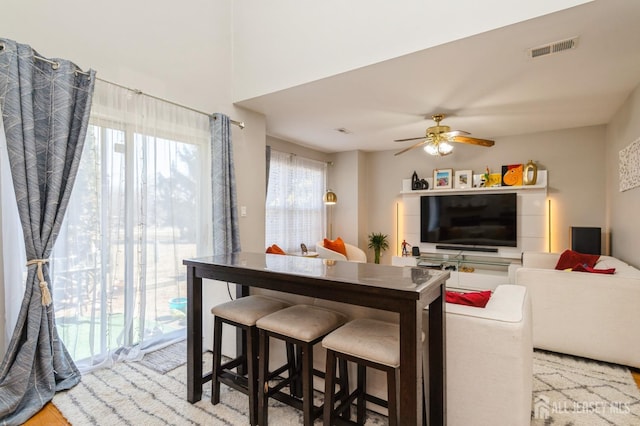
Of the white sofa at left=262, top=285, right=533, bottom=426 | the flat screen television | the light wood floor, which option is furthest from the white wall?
the flat screen television

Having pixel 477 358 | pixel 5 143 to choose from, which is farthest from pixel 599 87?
pixel 5 143

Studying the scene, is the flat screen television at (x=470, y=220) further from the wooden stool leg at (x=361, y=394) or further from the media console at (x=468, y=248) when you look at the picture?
the wooden stool leg at (x=361, y=394)

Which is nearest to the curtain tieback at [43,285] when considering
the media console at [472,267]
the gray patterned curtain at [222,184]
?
the gray patterned curtain at [222,184]

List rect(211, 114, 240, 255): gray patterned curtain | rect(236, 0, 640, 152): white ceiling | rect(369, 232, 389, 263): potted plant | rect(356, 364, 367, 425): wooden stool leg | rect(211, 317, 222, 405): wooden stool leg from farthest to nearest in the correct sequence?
rect(369, 232, 389, 263): potted plant → rect(211, 114, 240, 255): gray patterned curtain → rect(236, 0, 640, 152): white ceiling → rect(211, 317, 222, 405): wooden stool leg → rect(356, 364, 367, 425): wooden stool leg

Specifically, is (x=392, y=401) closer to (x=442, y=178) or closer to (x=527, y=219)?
(x=527, y=219)

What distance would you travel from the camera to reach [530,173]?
189 inches

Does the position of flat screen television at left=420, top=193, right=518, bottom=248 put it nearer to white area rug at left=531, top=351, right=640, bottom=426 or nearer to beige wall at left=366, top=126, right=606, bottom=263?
beige wall at left=366, top=126, right=606, bottom=263

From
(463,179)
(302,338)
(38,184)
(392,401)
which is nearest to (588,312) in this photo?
(392,401)

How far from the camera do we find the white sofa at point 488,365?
1.48 m

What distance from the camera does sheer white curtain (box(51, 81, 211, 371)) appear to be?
2354 millimetres

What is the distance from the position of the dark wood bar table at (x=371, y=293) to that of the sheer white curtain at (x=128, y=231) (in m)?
0.87

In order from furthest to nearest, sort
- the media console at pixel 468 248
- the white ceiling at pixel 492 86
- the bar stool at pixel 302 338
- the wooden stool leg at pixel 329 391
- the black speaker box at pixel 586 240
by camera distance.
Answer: the media console at pixel 468 248 → the black speaker box at pixel 586 240 → the white ceiling at pixel 492 86 → the bar stool at pixel 302 338 → the wooden stool leg at pixel 329 391

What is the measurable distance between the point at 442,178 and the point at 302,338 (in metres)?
4.61

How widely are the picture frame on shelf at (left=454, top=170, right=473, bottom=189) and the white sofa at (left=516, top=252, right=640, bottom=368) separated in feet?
8.42
